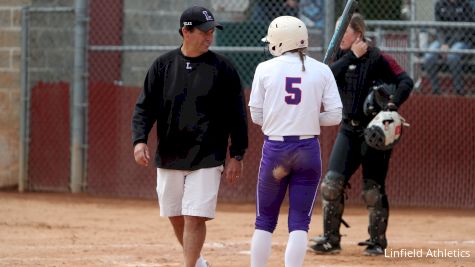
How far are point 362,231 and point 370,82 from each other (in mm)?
2529

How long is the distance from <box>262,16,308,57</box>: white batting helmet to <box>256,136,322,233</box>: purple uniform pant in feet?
2.01

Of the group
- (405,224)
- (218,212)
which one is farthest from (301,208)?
(218,212)

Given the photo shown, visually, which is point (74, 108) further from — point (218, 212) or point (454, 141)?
point (454, 141)

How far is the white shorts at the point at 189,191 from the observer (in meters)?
7.25

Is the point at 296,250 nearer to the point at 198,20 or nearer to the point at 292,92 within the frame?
the point at 292,92

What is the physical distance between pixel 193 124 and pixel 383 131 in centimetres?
222

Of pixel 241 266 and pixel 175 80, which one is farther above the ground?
pixel 175 80

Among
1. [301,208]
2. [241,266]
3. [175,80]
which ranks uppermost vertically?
[175,80]

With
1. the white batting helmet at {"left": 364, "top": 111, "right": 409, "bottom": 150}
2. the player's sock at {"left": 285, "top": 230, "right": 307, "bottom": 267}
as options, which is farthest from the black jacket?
the player's sock at {"left": 285, "top": 230, "right": 307, "bottom": 267}

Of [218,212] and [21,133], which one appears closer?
[218,212]

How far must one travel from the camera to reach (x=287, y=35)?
707cm

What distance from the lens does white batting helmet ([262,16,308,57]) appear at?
7077mm

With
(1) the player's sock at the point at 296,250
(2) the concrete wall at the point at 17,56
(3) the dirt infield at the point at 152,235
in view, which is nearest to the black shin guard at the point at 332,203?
(3) the dirt infield at the point at 152,235

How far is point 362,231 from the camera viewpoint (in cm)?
1138
